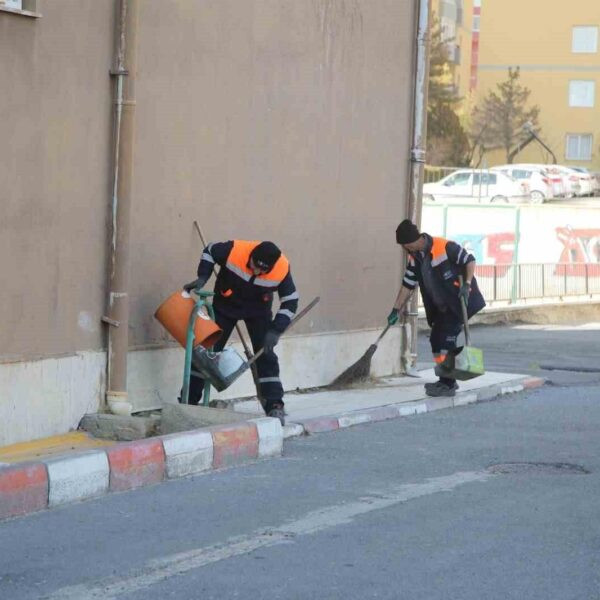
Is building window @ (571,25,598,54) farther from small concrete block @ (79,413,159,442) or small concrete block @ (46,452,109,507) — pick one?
small concrete block @ (46,452,109,507)

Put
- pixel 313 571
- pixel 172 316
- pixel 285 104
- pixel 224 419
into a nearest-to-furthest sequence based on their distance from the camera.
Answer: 1. pixel 313 571
2. pixel 224 419
3. pixel 172 316
4. pixel 285 104

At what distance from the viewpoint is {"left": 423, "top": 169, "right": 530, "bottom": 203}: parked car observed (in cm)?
4066

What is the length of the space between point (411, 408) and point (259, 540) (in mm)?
5173

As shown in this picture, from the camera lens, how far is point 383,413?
11477 millimetres

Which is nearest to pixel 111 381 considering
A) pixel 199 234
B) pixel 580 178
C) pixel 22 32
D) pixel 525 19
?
pixel 199 234

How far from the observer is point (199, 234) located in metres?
10.8

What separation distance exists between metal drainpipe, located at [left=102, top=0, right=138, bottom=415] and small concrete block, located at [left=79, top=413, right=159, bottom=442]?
253 mm

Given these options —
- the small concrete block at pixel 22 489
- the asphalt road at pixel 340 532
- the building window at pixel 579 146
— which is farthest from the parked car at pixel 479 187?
the small concrete block at pixel 22 489

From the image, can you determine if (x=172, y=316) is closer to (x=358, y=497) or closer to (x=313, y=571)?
(x=358, y=497)

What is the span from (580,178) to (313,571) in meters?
44.0

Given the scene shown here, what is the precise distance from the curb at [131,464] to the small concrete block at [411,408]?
2376 millimetres

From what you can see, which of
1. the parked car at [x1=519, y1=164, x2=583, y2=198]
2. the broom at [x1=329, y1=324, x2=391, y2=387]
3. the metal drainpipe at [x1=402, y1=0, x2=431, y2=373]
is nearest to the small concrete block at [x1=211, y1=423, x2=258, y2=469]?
the broom at [x1=329, y1=324, x2=391, y2=387]

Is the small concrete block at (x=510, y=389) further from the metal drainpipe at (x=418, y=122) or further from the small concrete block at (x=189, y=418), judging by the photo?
the small concrete block at (x=189, y=418)

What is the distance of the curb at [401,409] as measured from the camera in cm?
1050
